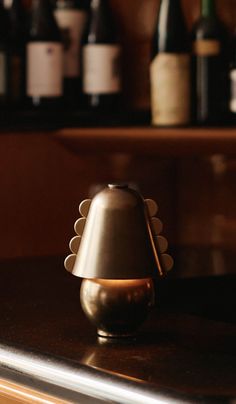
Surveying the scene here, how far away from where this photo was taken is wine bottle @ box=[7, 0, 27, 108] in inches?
89.2

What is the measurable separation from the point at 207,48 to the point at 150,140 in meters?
→ 0.23

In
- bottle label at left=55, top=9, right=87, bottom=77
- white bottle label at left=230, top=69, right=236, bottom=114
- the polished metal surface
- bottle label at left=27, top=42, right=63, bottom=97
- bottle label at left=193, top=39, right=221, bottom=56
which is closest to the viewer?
the polished metal surface

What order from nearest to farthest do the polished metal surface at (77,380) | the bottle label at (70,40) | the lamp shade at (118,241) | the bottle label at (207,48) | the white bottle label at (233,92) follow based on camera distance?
the polished metal surface at (77,380), the lamp shade at (118,241), the white bottle label at (233,92), the bottle label at (207,48), the bottle label at (70,40)

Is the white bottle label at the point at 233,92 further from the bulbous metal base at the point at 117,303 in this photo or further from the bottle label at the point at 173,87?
the bulbous metal base at the point at 117,303

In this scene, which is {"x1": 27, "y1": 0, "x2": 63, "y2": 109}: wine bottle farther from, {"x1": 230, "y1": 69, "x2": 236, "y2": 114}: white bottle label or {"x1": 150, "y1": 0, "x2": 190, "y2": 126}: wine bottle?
{"x1": 230, "y1": 69, "x2": 236, "y2": 114}: white bottle label

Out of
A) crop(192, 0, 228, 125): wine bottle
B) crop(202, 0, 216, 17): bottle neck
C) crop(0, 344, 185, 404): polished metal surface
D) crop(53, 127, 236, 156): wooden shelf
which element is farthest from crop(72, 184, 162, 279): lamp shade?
crop(202, 0, 216, 17): bottle neck

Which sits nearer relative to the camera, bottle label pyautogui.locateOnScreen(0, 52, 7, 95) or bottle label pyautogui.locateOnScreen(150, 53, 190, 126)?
bottle label pyautogui.locateOnScreen(150, 53, 190, 126)

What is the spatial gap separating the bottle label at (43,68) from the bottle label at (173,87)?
30cm

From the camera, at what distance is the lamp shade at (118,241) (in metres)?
0.96

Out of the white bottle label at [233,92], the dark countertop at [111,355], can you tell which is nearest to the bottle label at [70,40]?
the white bottle label at [233,92]

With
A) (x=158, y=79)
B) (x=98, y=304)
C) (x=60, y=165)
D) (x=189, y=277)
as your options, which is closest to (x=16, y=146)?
(x=60, y=165)

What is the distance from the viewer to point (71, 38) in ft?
7.59

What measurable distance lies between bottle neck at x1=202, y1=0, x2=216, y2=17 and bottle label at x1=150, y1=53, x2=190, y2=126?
0.42 feet

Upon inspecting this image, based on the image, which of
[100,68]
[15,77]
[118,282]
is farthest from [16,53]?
[118,282]
